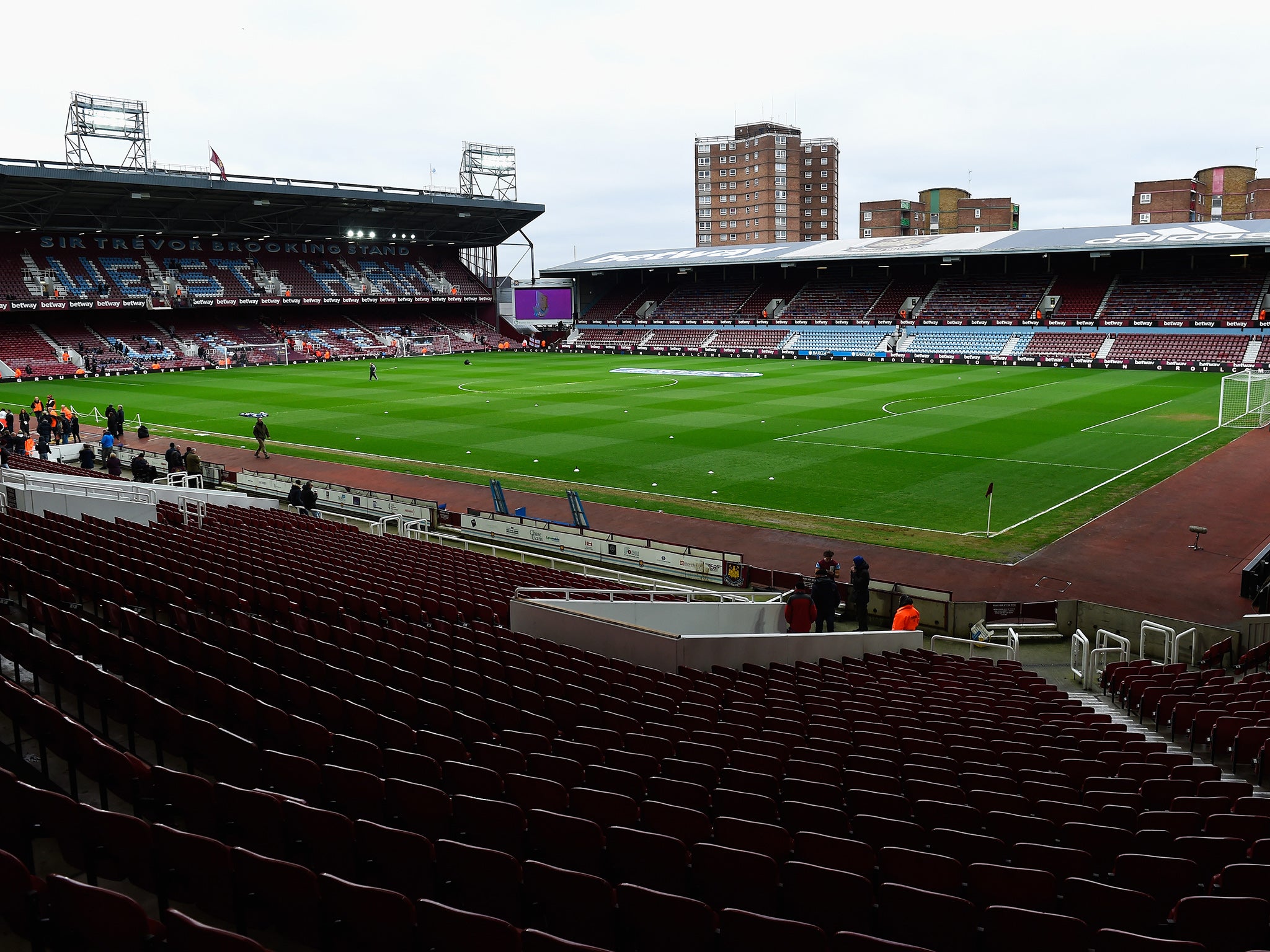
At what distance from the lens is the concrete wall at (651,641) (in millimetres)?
11672

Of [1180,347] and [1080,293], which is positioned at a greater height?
[1080,293]

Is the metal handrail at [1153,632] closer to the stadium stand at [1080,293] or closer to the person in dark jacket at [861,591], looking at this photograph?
the person in dark jacket at [861,591]

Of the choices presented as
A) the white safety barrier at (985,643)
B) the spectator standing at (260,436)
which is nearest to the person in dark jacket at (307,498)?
the spectator standing at (260,436)

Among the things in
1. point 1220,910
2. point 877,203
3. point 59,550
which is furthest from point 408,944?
point 877,203

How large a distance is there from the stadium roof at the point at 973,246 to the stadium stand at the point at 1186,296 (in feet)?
12.5

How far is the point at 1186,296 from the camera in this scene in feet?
235

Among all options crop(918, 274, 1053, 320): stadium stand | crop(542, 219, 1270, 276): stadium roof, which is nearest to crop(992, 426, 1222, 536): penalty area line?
crop(542, 219, 1270, 276): stadium roof

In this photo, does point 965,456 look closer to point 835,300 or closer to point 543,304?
point 835,300

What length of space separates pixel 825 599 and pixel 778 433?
78.0 ft

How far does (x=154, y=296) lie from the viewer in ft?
252

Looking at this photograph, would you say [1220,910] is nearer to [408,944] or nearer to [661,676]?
[408,944]

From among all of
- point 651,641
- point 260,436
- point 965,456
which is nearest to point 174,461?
point 260,436

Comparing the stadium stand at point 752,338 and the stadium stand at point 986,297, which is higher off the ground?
the stadium stand at point 986,297

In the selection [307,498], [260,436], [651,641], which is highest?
[260,436]
